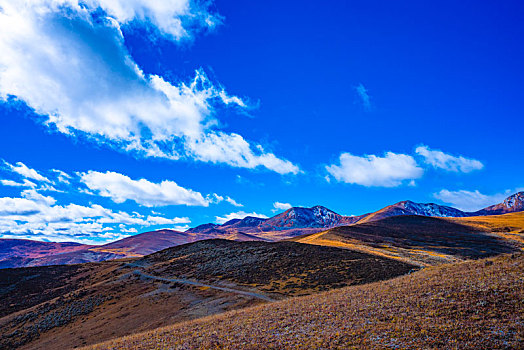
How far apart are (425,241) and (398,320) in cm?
9809

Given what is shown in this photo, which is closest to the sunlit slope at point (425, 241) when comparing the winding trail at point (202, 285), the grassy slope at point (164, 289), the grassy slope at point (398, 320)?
the grassy slope at point (164, 289)

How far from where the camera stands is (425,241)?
101938mm

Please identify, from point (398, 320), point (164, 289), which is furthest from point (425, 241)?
point (398, 320)

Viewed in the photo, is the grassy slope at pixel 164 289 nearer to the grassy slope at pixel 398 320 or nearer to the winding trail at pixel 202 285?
the winding trail at pixel 202 285

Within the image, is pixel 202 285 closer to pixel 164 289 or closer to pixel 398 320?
pixel 164 289

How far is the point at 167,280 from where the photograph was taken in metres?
62.4

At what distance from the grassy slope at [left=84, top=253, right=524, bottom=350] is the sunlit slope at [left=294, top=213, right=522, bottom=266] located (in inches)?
1336

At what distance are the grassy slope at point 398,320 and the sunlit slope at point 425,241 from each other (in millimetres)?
33938

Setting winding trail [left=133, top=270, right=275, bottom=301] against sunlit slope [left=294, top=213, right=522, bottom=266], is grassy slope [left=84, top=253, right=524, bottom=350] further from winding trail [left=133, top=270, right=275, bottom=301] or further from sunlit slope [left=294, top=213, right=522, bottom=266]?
sunlit slope [left=294, top=213, right=522, bottom=266]

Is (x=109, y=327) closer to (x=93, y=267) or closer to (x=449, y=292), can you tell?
(x=449, y=292)

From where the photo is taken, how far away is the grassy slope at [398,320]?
51.3ft

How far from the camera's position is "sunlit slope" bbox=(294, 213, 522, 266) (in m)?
68.8

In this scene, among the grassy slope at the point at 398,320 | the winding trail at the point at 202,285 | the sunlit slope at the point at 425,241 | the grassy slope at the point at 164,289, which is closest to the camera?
the grassy slope at the point at 398,320

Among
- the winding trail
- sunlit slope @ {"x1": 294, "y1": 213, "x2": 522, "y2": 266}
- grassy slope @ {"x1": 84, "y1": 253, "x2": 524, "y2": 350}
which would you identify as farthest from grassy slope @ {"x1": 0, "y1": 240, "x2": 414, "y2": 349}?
sunlit slope @ {"x1": 294, "y1": 213, "x2": 522, "y2": 266}
